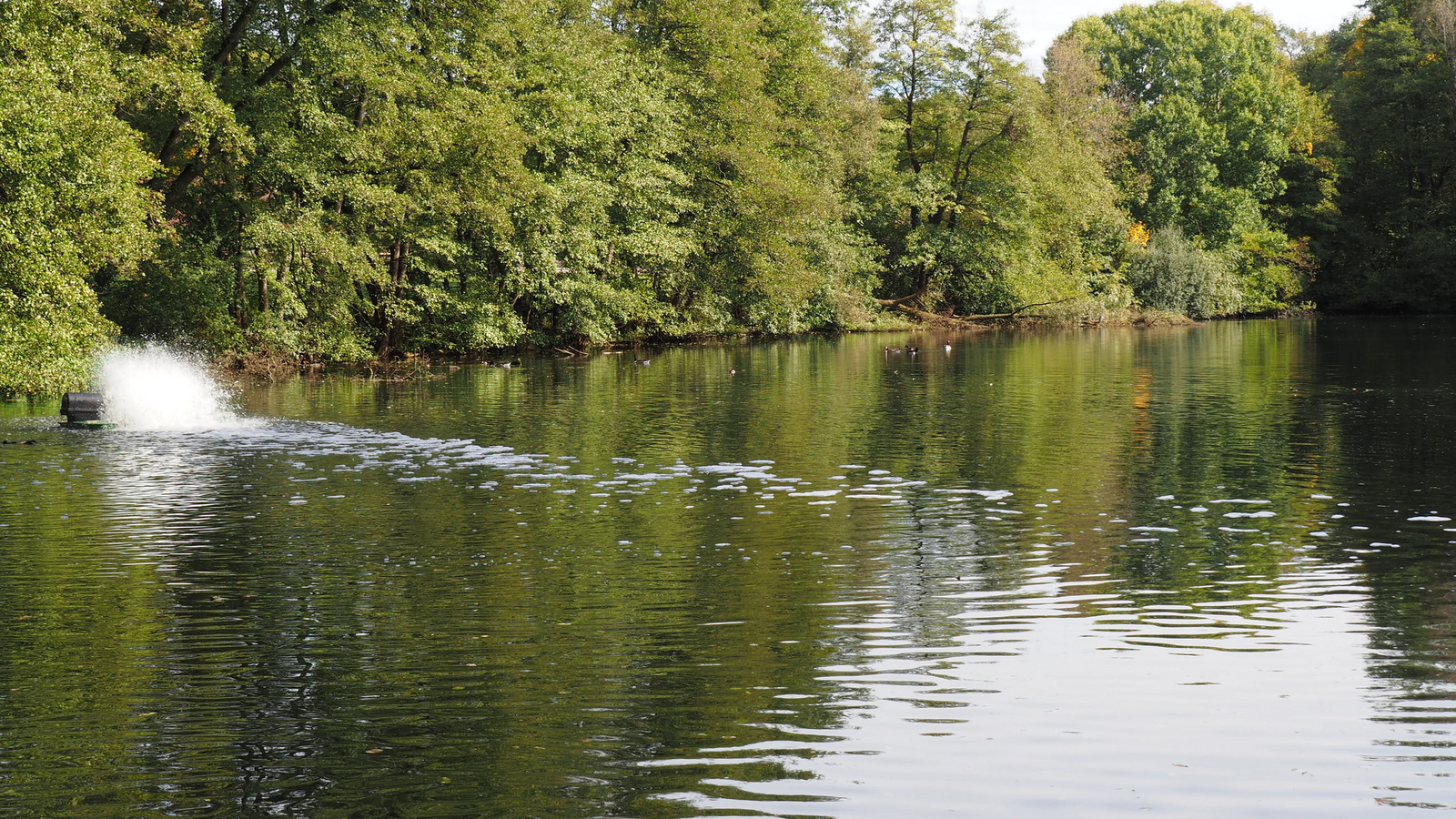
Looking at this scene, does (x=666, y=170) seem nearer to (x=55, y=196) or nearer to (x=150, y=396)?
(x=150, y=396)

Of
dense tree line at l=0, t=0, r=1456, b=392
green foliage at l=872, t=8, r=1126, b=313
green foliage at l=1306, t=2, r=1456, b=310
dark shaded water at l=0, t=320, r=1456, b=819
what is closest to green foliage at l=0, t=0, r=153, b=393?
dense tree line at l=0, t=0, r=1456, b=392

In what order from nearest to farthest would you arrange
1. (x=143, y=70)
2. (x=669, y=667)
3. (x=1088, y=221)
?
(x=669, y=667) → (x=143, y=70) → (x=1088, y=221)

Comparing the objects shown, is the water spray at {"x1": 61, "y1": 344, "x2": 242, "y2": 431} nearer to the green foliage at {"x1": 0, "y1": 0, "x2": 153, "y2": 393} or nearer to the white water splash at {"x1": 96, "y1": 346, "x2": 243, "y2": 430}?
the white water splash at {"x1": 96, "y1": 346, "x2": 243, "y2": 430}

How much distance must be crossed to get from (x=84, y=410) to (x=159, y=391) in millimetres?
7071

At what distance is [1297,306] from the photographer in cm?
9381

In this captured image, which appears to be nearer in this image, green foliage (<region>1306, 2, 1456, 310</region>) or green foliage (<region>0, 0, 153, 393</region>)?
green foliage (<region>0, 0, 153, 393</region>)

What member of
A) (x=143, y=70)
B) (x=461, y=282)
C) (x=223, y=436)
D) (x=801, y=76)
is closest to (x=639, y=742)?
(x=223, y=436)

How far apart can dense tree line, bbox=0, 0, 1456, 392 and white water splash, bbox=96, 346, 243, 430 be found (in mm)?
1419

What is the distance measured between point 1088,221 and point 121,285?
55.6 metres

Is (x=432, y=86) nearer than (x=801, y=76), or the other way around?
(x=432, y=86)

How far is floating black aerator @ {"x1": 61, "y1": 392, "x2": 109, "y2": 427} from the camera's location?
2547 centimetres

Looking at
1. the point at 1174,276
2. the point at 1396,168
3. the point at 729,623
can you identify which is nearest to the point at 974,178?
the point at 1174,276

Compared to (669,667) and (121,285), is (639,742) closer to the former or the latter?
(669,667)

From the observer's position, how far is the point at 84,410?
2550 centimetres
